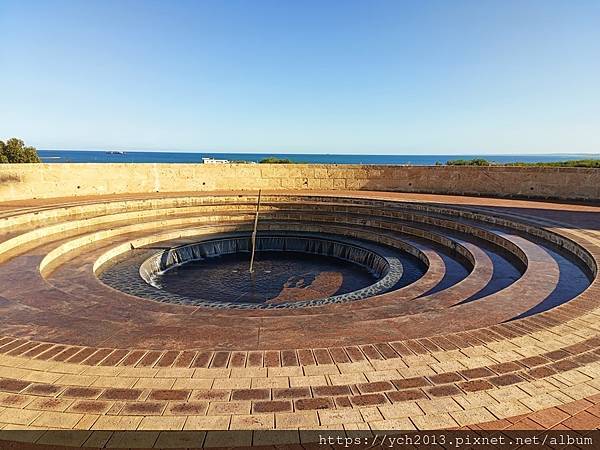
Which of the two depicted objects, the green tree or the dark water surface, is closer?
the dark water surface

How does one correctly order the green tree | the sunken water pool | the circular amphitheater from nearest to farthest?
the circular amphitheater < the sunken water pool < the green tree

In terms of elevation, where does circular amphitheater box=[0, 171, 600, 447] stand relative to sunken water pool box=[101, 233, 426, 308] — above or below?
above

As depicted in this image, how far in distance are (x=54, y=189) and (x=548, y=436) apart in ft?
73.3

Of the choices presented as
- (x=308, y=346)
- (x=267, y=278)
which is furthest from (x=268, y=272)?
(x=308, y=346)

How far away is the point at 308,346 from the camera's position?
521cm

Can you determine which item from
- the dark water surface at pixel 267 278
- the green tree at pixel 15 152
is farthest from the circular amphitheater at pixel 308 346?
the green tree at pixel 15 152

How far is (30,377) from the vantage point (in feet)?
14.1

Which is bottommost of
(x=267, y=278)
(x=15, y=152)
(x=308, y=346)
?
(x=267, y=278)

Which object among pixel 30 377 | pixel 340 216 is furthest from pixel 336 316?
pixel 340 216

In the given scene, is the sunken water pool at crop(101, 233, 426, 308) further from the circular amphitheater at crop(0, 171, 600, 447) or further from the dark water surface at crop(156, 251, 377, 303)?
the circular amphitheater at crop(0, 171, 600, 447)

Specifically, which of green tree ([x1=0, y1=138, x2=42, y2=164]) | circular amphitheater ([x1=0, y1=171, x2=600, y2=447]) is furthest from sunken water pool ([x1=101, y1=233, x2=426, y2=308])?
green tree ([x1=0, y1=138, x2=42, y2=164])

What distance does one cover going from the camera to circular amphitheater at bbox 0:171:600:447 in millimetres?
3664

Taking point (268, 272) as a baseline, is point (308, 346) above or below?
above

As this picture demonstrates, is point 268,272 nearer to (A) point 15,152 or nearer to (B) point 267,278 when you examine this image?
(B) point 267,278
